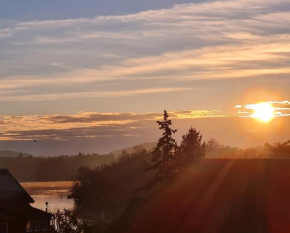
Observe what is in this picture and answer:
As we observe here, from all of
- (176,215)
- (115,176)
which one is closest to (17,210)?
(176,215)

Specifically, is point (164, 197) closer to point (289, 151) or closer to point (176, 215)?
point (176, 215)

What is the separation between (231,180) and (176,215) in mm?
5519

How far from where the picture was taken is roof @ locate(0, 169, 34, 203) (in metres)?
58.6

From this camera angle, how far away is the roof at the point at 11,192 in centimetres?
5862

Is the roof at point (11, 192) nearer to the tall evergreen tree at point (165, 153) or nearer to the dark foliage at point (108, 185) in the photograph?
the tall evergreen tree at point (165, 153)

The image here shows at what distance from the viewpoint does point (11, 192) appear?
195ft

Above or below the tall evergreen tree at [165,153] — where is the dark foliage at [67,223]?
below

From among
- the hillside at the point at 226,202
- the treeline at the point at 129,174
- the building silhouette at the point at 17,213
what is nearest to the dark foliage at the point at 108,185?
the treeline at the point at 129,174

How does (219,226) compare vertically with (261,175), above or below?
below

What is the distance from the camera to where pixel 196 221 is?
127 ft

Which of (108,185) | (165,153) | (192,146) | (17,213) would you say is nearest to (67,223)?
(17,213)

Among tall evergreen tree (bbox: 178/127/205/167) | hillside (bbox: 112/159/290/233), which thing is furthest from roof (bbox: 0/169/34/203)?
tall evergreen tree (bbox: 178/127/205/167)

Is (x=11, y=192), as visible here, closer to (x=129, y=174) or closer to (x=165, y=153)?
(x=165, y=153)

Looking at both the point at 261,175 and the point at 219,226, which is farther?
the point at 261,175
